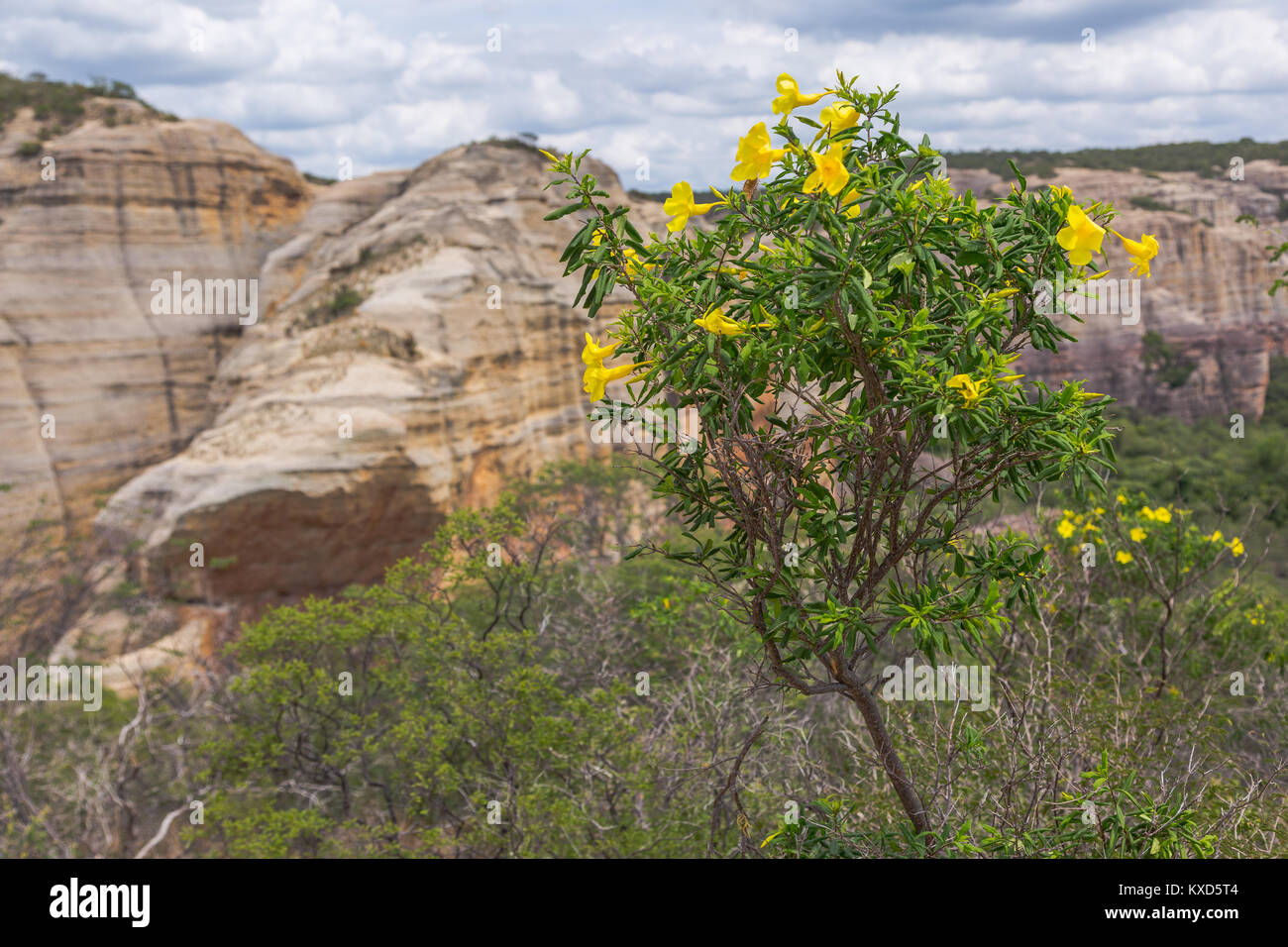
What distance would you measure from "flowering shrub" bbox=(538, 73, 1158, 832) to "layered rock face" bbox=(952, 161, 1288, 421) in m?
36.2

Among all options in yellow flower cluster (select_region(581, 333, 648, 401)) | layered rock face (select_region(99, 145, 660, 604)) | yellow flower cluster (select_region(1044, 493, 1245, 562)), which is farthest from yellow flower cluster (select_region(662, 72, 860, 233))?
layered rock face (select_region(99, 145, 660, 604))

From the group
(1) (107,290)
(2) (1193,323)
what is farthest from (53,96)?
(2) (1193,323)

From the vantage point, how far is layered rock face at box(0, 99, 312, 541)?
24.3 m

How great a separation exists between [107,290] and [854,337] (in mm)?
29311

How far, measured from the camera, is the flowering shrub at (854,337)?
2.22 metres

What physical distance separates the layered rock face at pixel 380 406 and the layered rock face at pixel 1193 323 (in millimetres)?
24007

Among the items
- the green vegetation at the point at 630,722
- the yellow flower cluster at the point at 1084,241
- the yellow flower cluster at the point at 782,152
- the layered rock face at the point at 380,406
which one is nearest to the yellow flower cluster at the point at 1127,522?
the green vegetation at the point at 630,722

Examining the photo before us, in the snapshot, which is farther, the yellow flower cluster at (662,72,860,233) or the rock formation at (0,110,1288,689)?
the rock formation at (0,110,1288,689)

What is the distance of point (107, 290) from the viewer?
2561cm

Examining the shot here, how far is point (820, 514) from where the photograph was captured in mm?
2689

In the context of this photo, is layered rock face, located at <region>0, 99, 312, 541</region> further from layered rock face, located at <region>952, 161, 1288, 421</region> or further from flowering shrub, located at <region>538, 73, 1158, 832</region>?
layered rock face, located at <region>952, 161, 1288, 421</region>

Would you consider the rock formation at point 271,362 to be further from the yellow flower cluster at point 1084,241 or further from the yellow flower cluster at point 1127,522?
the yellow flower cluster at point 1084,241
